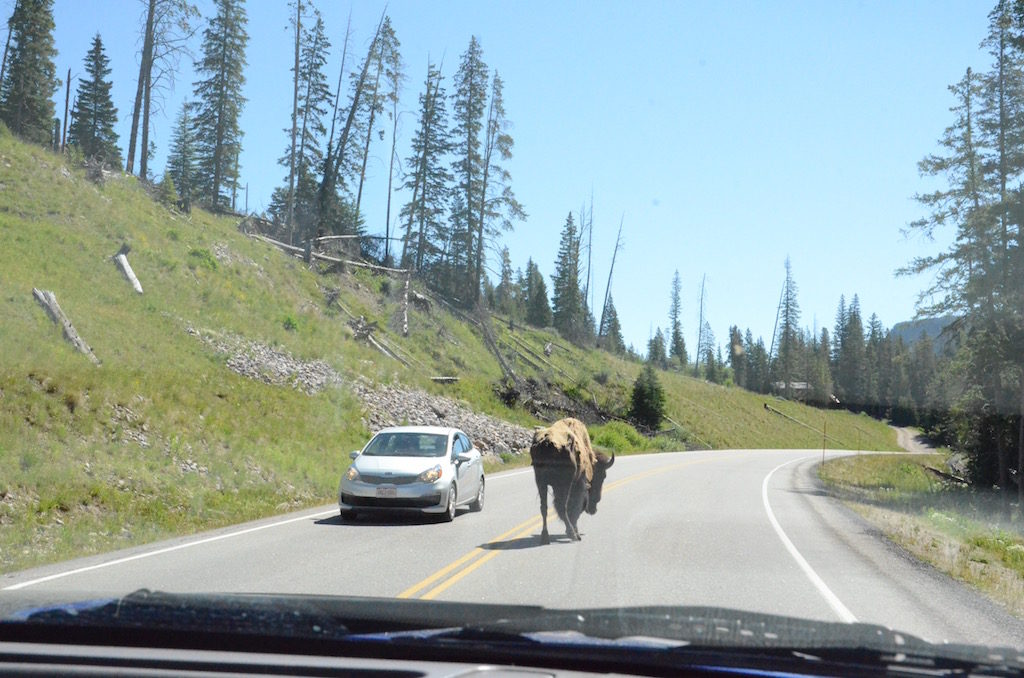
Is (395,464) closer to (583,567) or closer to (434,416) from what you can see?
(583,567)

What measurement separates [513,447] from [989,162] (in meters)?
19.8

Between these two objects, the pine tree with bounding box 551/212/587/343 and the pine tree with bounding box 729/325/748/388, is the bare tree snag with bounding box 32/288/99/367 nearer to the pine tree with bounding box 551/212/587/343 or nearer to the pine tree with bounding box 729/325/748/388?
the pine tree with bounding box 551/212/587/343

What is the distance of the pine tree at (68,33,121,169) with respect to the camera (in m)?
65.4

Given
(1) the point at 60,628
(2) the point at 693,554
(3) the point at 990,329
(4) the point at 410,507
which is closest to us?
(1) the point at 60,628

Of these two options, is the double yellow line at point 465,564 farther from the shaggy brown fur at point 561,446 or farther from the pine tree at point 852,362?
the pine tree at point 852,362

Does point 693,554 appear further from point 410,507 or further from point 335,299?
point 335,299

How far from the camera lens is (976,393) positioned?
29.6m

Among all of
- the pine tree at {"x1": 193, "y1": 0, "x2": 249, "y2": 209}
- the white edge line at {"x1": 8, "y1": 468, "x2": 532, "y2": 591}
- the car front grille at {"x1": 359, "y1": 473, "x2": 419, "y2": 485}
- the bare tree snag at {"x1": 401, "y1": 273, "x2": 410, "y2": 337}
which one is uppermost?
the pine tree at {"x1": 193, "y1": 0, "x2": 249, "y2": 209}

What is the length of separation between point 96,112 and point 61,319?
176ft

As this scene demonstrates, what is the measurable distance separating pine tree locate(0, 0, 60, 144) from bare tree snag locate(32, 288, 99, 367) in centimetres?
3904

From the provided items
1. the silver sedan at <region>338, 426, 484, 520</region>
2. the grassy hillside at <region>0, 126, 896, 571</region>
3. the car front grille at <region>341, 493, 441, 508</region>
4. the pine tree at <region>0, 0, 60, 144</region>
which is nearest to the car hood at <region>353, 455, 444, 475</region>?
the silver sedan at <region>338, 426, 484, 520</region>

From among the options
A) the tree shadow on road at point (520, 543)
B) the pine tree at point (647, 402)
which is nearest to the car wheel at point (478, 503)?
the tree shadow on road at point (520, 543)

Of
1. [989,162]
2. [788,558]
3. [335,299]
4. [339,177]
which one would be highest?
[339,177]

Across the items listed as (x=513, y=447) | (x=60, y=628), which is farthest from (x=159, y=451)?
(x=513, y=447)
